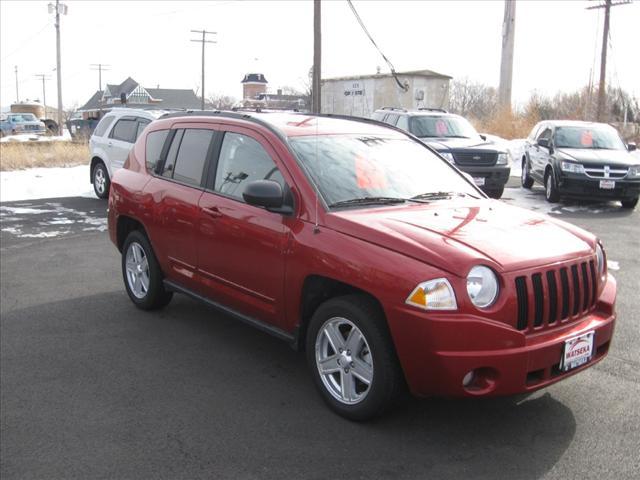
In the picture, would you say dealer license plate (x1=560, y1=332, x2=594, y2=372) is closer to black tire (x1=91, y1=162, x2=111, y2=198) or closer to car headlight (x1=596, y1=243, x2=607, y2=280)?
car headlight (x1=596, y1=243, x2=607, y2=280)

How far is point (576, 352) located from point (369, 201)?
1.58m

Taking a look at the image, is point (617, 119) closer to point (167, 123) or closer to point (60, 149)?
point (60, 149)

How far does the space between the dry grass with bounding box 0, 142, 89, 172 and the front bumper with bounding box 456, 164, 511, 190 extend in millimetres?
13629

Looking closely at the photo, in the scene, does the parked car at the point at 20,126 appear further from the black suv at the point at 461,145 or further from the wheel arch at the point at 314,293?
the wheel arch at the point at 314,293

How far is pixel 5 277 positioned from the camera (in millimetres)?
7926

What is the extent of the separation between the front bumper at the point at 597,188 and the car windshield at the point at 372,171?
29.1 feet

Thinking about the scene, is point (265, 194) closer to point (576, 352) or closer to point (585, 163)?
point (576, 352)

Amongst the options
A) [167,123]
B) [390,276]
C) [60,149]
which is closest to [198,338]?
[167,123]

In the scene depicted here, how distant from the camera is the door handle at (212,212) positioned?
5004 millimetres

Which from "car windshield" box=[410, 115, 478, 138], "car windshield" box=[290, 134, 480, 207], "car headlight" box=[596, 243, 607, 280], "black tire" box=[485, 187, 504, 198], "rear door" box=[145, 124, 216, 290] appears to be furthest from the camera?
"car windshield" box=[410, 115, 478, 138]

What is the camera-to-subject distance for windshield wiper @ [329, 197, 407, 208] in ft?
14.3

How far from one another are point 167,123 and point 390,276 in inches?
130

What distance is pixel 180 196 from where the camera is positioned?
551 centimetres

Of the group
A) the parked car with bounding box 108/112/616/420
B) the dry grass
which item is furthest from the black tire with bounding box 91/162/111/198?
the parked car with bounding box 108/112/616/420
